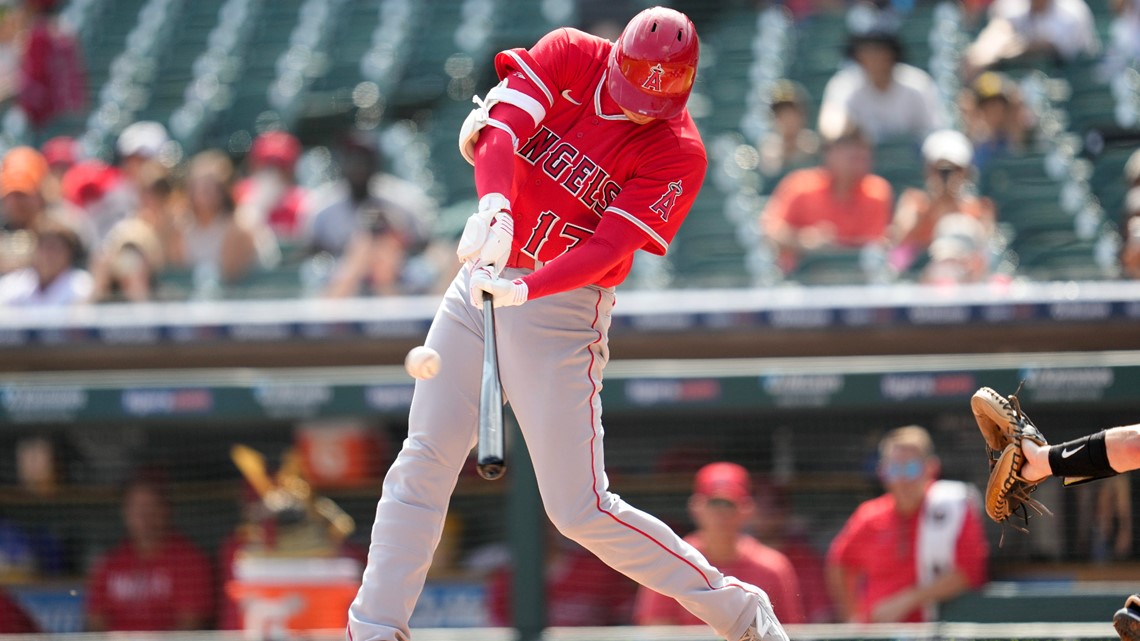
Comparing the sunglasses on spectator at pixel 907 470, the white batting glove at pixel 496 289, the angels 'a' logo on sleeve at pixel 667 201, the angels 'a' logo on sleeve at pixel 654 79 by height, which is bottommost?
the sunglasses on spectator at pixel 907 470

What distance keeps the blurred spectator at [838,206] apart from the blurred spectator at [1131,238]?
1060mm

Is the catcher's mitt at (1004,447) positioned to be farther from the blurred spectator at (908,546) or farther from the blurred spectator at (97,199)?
the blurred spectator at (97,199)

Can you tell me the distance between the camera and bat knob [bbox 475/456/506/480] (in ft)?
9.50

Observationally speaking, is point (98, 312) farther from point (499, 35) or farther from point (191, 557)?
point (499, 35)

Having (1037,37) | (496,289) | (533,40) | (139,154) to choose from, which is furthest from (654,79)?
(533,40)

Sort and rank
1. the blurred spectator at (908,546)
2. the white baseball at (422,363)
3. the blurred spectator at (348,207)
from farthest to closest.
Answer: the blurred spectator at (348,207), the blurred spectator at (908,546), the white baseball at (422,363)

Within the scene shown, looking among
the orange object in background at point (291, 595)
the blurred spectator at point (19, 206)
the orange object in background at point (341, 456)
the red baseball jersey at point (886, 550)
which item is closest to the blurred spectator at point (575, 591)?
the orange object in background at point (291, 595)

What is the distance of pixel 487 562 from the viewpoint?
213 inches

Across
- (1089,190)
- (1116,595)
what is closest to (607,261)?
(1116,595)

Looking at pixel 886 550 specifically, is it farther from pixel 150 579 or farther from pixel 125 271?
pixel 125 271

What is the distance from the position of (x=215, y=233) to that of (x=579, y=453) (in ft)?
14.2

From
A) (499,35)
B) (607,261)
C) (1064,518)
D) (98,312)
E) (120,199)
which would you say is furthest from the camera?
(499,35)

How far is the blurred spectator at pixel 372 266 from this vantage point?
252 inches

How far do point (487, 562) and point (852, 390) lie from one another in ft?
4.86
